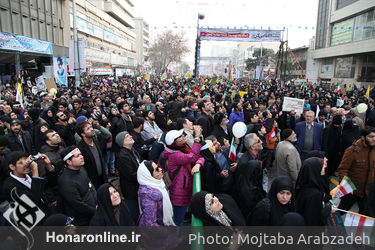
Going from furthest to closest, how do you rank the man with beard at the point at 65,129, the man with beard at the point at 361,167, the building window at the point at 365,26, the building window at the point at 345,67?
1. the building window at the point at 345,67
2. the building window at the point at 365,26
3. the man with beard at the point at 65,129
4. the man with beard at the point at 361,167

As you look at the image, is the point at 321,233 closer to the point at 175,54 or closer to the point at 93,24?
the point at 93,24

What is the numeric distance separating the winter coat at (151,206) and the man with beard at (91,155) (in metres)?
1.42

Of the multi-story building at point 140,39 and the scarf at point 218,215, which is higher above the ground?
the multi-story building at point 140,39

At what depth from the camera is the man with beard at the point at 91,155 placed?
12.9 ft

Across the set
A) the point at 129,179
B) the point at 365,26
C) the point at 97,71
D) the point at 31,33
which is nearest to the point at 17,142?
the point at 129,179

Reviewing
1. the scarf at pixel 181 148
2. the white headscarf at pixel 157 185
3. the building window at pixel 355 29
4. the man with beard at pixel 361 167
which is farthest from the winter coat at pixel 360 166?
the building window at pixel 355 29

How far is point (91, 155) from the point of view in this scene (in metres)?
3.95

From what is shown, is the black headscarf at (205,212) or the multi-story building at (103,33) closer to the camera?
the black headscarf at (205,212)

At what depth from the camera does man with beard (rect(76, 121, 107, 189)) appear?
3926 mm

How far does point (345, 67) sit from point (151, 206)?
3967 centimetres

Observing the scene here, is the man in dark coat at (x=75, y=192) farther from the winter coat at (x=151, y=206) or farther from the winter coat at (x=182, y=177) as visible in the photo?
the winter coat at (x=182, y=177)

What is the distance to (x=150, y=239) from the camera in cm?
267

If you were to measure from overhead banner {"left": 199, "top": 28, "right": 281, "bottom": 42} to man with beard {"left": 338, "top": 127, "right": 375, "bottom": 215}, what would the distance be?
19.4m

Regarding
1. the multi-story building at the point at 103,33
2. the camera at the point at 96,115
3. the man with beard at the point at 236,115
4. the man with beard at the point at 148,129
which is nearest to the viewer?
the man with beard at the point at 148,129
